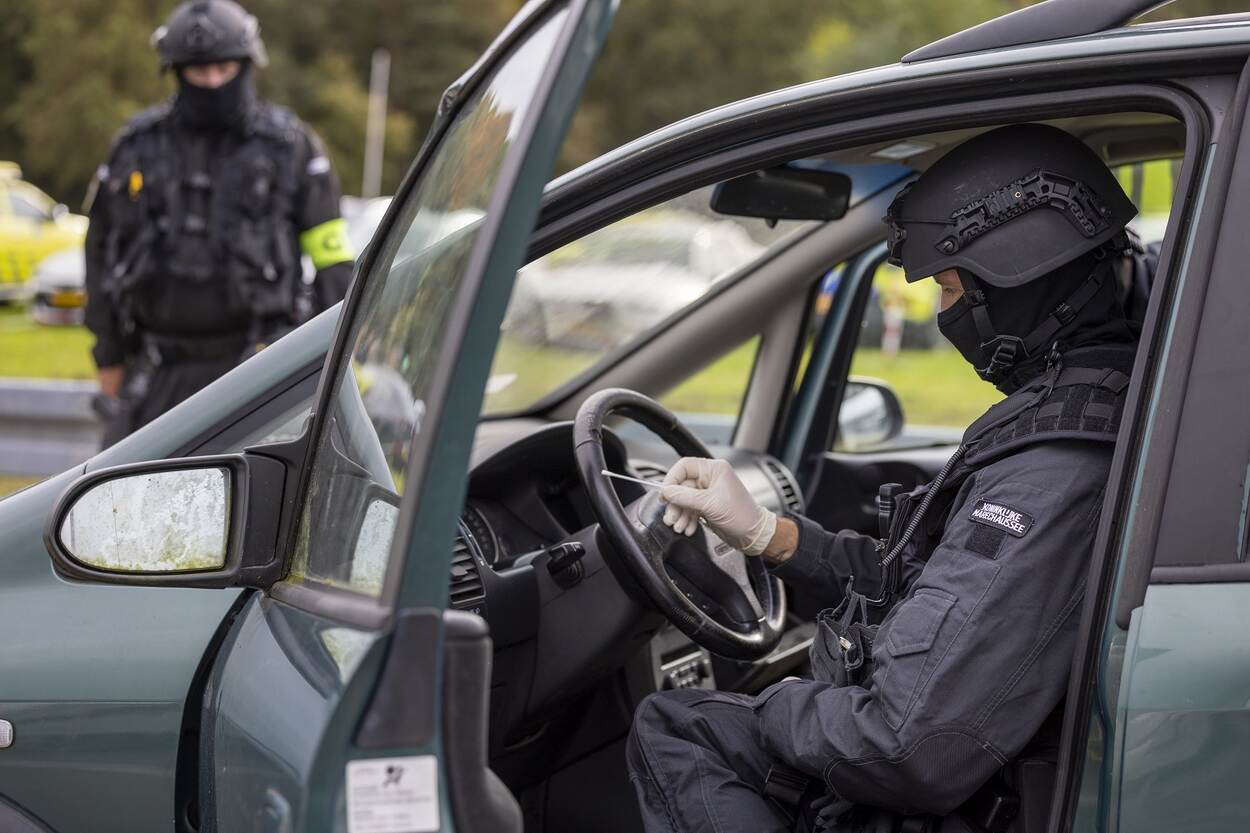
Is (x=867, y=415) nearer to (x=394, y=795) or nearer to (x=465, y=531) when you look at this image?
(x=465, y=531)

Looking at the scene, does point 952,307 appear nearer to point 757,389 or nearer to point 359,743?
point 359,743

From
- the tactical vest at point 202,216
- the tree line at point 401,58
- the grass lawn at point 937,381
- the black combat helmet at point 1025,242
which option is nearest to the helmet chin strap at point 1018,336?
the black combat helmet at point 1025,242

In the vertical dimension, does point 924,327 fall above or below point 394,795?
above

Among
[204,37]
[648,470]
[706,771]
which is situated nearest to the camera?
[706,771]

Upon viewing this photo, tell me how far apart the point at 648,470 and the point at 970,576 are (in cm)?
106

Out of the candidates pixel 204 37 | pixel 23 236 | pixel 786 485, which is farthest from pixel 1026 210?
pixel 23 236

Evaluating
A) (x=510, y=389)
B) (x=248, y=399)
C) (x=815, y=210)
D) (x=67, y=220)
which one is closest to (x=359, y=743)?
(x=248, y=399)

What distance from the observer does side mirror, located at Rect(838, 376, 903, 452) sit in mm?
3555

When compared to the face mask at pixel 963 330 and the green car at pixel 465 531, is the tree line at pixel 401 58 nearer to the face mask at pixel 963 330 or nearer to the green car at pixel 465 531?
the face mask at pixel 963 330

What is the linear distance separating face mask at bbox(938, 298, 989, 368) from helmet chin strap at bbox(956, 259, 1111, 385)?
0.5 inches

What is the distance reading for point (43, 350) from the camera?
46.1 ft

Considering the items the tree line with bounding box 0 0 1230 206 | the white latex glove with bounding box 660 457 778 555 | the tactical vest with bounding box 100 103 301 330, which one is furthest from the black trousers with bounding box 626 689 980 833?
the tree line with bounding box 0 0 1230 206

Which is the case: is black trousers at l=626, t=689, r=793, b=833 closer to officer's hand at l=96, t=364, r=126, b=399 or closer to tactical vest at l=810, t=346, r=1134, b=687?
tactical vest at l=810, t=346, r=1134, b=687

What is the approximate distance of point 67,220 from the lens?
19.4 m
